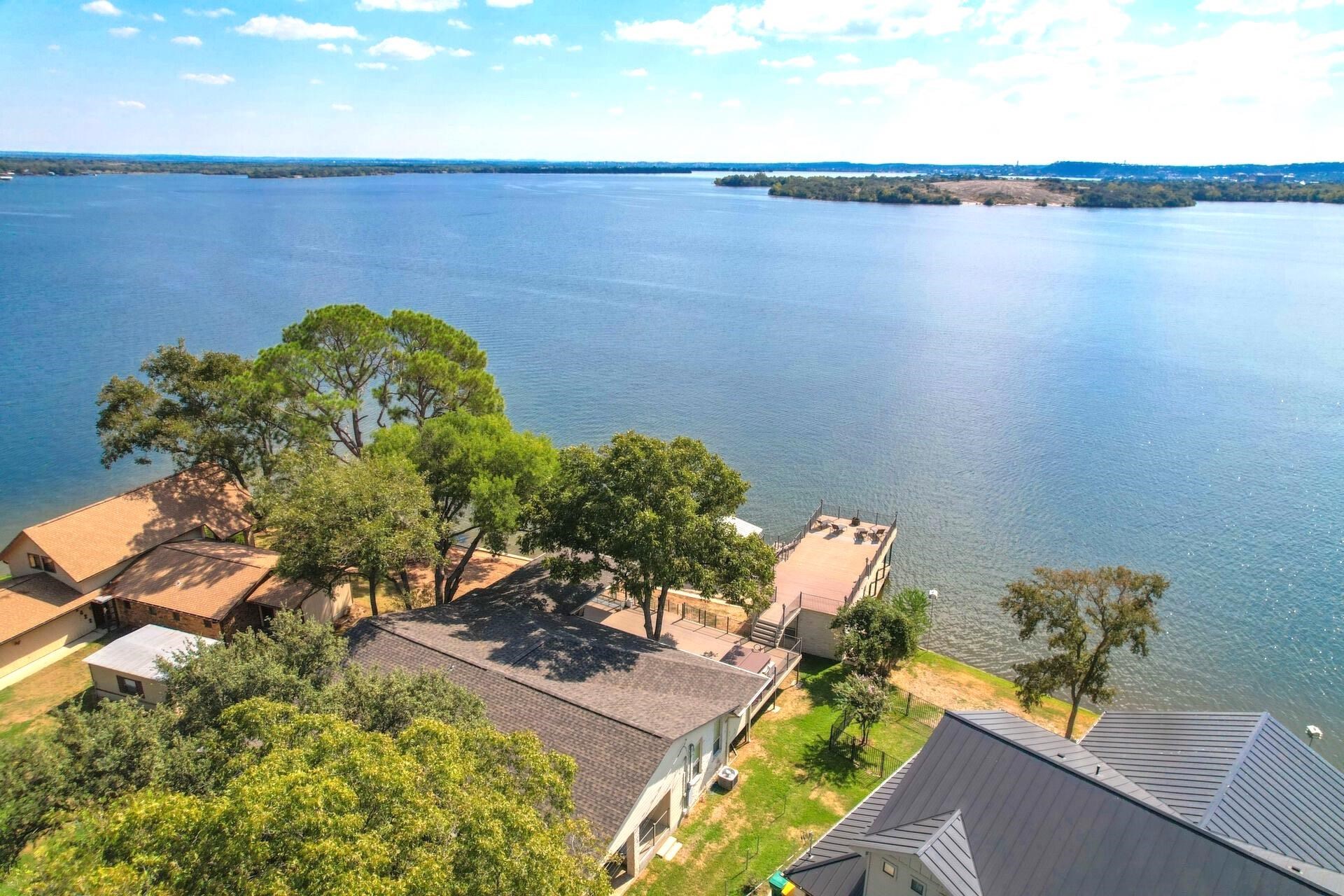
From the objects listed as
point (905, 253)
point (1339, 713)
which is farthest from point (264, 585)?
point (905, 253)

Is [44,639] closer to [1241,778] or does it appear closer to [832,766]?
[832,766]

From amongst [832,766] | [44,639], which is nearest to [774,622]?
[832,766]

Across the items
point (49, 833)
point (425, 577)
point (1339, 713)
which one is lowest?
point (1339, 713)

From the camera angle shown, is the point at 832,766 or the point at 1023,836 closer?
the point at 1023,836

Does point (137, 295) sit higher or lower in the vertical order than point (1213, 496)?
higher

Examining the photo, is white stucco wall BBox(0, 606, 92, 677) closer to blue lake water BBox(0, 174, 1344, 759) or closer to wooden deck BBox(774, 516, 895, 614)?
blue lake water BBox(0, 174, 1344, 759)

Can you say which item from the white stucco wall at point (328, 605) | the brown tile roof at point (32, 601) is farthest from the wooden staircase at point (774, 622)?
the brown tile roof at point (32, 601)

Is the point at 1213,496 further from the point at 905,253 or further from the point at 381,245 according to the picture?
the point at 381,245
